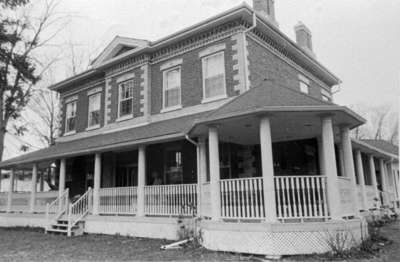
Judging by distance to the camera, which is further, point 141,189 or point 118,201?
point 118,201

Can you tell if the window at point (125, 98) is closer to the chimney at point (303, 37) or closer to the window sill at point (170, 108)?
the window sill at point (170, 108)

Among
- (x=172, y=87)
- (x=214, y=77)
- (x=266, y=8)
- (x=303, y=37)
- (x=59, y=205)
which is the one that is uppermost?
(x=303, y=37)

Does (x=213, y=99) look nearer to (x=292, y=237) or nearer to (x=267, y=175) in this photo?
(x=267, y=175)

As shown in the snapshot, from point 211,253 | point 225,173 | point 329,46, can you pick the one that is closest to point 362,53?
point 329,46

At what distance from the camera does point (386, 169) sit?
63.5ft

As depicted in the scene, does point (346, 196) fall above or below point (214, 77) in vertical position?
below

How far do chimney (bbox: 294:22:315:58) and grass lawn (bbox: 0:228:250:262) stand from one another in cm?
1308

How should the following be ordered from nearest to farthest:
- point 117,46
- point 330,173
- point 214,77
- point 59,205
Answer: point 330,173 < point 214,77 < point 59,205 < point 117,46

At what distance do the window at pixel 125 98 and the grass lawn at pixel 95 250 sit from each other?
18.8ft

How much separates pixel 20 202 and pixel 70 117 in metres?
5.04

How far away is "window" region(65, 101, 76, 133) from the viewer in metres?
18.8

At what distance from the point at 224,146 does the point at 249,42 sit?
3836 millimetres

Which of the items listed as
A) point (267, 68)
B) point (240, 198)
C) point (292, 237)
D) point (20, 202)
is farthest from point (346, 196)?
point (20, 202)

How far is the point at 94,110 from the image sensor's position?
17.5 metres
